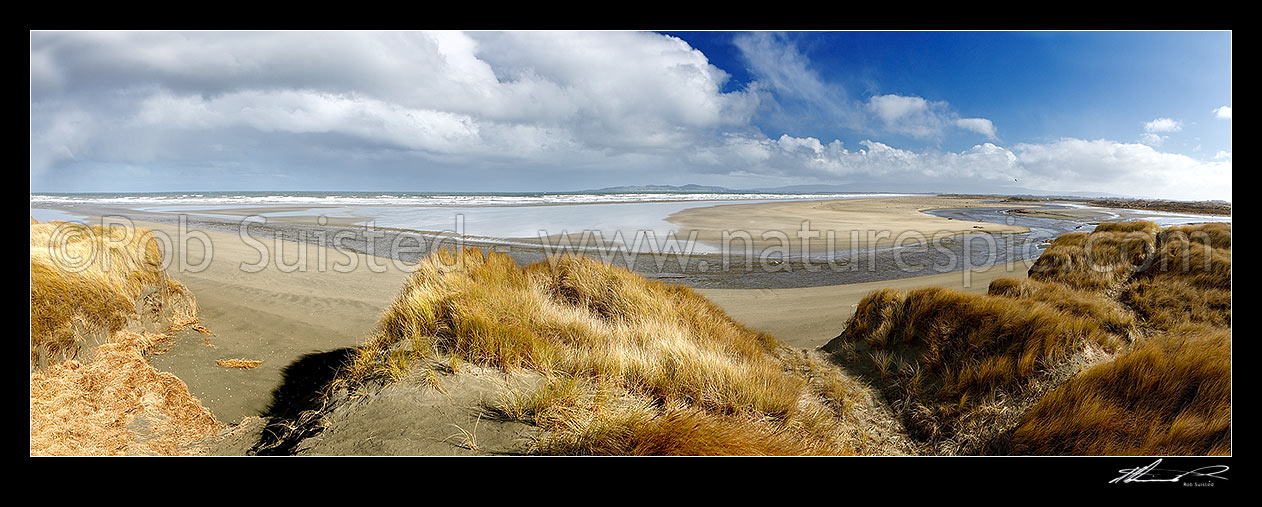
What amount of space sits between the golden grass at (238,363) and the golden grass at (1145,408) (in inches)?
248

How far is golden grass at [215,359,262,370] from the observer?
404 cm

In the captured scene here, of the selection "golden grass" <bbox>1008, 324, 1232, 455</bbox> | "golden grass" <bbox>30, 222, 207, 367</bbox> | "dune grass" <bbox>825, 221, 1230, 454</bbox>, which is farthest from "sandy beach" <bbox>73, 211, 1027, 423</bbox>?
"golden grass" <bbox>1008, 324, 1232, 455</bbox>

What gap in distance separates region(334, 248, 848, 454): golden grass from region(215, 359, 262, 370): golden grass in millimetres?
1740

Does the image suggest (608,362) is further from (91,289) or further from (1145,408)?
(91,289)

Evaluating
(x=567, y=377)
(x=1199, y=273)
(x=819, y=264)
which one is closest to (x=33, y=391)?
(x=567, y=377)

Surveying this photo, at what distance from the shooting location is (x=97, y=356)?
3.15 meters

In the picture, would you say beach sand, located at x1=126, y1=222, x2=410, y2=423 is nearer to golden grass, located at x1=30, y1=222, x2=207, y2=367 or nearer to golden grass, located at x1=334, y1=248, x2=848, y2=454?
golden grass, located at x1=30, y1=222, x2=207, y2=367

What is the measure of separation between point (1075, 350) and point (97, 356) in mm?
7310

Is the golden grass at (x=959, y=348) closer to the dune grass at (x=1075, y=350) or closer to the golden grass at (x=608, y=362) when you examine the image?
the dune grass at (x=1075, y=350)

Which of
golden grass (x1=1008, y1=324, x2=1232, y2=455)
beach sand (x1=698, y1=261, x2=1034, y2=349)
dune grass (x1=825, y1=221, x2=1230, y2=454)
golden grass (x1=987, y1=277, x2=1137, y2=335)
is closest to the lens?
golden grass (x1=1008, y1=324, x2=1232, y2=455)
